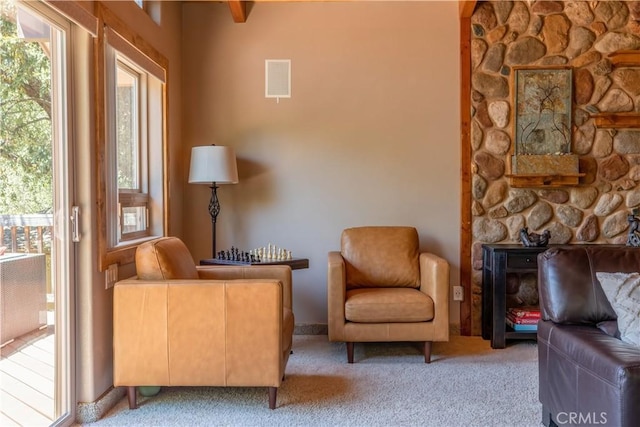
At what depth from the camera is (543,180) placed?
3.61 meters

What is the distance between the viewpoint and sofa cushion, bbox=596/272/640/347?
1.74 meters

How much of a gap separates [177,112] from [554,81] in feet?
9.96

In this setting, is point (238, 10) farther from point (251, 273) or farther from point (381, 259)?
point (381, 259)

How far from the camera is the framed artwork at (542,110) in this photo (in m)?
3.62

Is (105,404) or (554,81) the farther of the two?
(554,81)

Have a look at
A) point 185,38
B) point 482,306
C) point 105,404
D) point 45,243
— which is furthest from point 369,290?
point 185,38

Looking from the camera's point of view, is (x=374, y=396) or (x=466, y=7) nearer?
(x=374, y=396)

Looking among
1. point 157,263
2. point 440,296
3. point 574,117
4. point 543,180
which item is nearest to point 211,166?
point 157,263

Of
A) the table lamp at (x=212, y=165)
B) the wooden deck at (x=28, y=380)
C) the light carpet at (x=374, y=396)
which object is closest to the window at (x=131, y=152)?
the table lamp at (x=212, y=165)

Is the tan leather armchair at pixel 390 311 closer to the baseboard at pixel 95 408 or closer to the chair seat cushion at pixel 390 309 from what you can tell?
the chair seat cushion at pixel 390 309

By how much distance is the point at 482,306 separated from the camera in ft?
12.0

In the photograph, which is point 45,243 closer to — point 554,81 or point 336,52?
point 336,52

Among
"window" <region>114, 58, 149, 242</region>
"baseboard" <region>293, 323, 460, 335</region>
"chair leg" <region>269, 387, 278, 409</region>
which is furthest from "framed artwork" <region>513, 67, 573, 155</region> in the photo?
"window" <region>114, 58, 149, 242</region>

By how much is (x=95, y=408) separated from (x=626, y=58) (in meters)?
4.32
